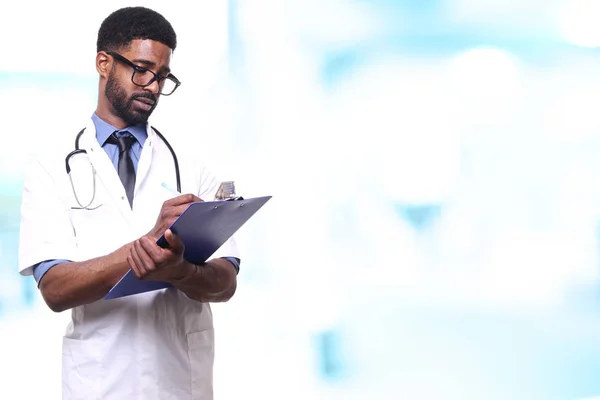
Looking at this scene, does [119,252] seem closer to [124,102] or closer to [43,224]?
[43,224]

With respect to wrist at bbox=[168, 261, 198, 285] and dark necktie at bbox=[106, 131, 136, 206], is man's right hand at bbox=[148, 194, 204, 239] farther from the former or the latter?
dark necktie at bbox=[106, 131, 136, 206]

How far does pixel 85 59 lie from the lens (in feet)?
7.94

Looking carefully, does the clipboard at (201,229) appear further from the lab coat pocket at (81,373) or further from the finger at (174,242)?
the lab coat pocket at (81,373)

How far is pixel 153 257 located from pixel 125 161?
341 millimetres

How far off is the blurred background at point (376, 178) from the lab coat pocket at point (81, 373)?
1084 mm

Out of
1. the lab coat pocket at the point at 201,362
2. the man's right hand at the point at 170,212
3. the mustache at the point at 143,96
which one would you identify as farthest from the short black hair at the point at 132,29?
the lab coat pocket at the point at 201,362

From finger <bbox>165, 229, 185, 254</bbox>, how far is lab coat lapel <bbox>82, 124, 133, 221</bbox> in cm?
24

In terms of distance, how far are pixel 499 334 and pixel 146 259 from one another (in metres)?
2.07

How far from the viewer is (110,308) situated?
1320 mm

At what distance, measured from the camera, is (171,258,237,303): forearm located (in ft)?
4.06

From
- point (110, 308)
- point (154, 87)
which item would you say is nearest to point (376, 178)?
point (154, 87)

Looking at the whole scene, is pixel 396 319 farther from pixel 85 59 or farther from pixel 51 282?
pixel 51 282

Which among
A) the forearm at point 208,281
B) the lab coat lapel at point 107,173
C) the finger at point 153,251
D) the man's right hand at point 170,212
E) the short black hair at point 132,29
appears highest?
the short black hair at point 132,29

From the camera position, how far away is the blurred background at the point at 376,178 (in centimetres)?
238
